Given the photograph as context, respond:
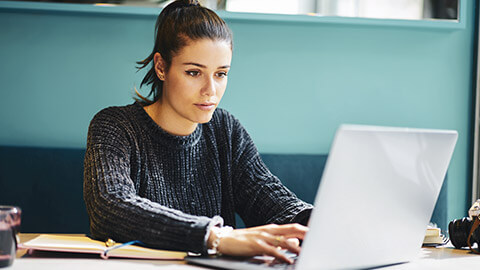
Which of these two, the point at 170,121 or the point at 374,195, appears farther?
the point at 170,121

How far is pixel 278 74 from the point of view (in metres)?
2.01

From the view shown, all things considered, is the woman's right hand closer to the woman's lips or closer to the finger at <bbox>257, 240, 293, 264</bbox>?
the finger at <bbox>257, 240, 293, 264</bbox>

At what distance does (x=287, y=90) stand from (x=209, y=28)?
25.7 inches

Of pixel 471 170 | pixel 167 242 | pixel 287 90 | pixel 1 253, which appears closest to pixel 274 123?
pixel 287 90

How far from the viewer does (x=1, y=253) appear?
887 millimetres

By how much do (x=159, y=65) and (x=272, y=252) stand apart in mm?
721

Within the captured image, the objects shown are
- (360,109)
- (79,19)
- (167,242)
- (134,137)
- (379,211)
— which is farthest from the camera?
(360,109)

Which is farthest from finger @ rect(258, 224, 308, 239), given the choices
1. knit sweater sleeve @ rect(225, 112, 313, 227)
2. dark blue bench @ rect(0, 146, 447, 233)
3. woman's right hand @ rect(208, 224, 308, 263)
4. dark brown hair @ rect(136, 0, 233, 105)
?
dark blue bench @ rect(0, 146, 447, 233)

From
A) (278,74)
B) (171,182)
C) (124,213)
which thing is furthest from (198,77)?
(278,74)

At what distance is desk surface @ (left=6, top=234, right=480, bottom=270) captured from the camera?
0.91 m

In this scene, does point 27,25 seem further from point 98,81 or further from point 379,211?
point 379,211

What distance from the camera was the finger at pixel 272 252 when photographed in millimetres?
918

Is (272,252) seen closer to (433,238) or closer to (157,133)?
(433,238)

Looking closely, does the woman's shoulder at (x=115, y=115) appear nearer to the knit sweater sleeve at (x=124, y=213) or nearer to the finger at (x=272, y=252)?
the knit sweater sleeve at (x=124, y=213)
